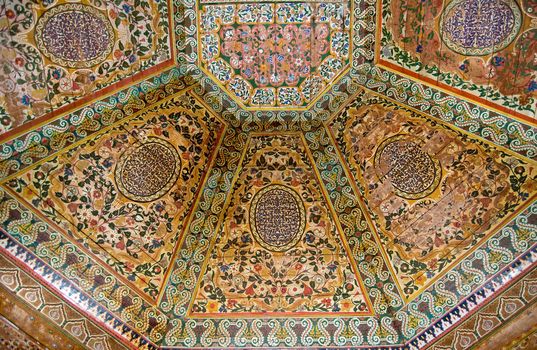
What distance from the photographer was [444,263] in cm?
563

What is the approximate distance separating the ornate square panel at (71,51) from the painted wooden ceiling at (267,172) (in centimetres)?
2

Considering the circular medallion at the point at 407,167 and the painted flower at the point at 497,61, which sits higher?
the painted flower at the point at 497,61

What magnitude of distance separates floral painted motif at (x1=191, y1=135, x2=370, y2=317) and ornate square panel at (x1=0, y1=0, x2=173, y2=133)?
5.55 feet

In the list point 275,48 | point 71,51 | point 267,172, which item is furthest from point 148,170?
point 275,48

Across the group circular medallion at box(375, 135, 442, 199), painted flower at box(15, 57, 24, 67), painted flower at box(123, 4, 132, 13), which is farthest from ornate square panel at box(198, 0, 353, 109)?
painted flower at box(15, 57, 24, 67)

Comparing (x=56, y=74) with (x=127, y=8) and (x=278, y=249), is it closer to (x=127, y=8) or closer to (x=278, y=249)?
(x=127, y=8)

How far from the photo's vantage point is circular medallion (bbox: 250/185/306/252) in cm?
609

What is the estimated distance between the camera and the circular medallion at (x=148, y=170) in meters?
5.88

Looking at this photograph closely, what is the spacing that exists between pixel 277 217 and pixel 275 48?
6.51ft

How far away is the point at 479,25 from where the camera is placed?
5.29 metres

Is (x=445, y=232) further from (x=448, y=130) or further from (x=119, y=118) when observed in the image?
(x=119, y=118)

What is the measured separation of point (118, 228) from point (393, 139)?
10.9 feet

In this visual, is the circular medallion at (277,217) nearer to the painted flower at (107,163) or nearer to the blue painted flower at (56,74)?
the painted flower at (107,163)

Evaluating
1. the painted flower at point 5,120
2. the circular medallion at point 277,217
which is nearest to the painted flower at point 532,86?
the circular medallion at point 277,217
